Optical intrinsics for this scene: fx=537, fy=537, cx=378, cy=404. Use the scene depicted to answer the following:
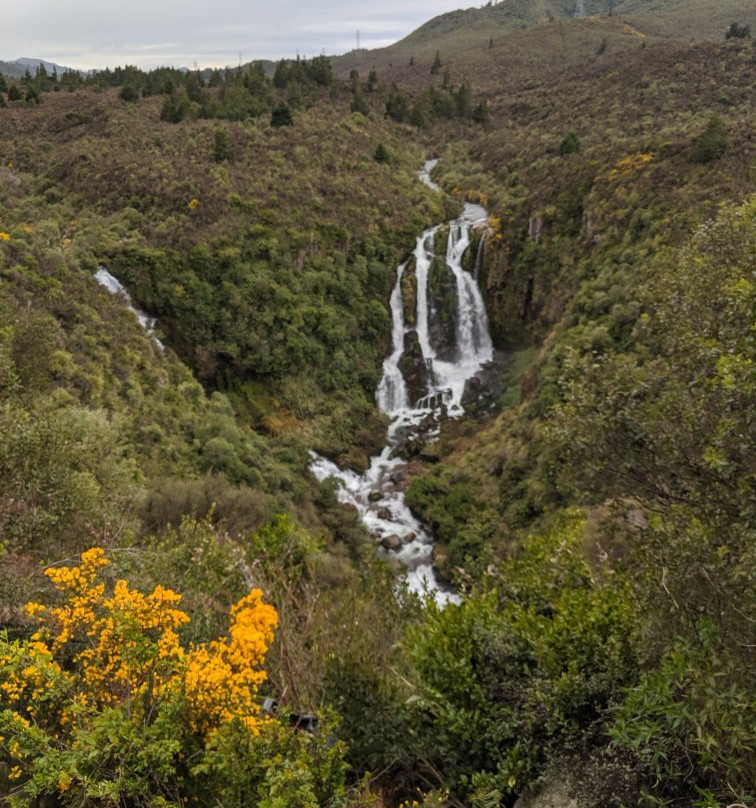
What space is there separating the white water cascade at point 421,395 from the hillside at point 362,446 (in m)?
0.87

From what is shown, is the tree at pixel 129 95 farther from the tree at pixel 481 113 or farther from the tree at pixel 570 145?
the tree at pixel 570 145

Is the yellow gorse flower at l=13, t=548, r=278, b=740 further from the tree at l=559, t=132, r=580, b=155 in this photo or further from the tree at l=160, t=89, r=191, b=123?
the tree at l=160, t=89, r=191, b=123

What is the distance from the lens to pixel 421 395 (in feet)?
103

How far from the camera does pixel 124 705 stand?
477cm

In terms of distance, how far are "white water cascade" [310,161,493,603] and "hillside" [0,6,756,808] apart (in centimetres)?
87

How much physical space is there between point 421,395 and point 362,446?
5.53 m

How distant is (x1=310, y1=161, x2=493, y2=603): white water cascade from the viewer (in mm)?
23109

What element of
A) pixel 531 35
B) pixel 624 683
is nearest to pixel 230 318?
pixel 624 683

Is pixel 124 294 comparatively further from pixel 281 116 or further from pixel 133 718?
pixel 281 116

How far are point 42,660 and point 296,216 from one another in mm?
32157

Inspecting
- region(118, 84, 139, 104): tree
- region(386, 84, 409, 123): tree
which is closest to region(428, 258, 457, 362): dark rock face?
region(386, 84, 409, 123): tree

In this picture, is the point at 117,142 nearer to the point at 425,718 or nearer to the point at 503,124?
the point at 503,124

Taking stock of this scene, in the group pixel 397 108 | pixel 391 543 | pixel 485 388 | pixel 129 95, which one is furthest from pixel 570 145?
pixel 129 95

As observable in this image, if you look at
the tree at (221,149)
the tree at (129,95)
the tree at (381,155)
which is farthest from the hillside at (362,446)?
the tree at (381,155)
